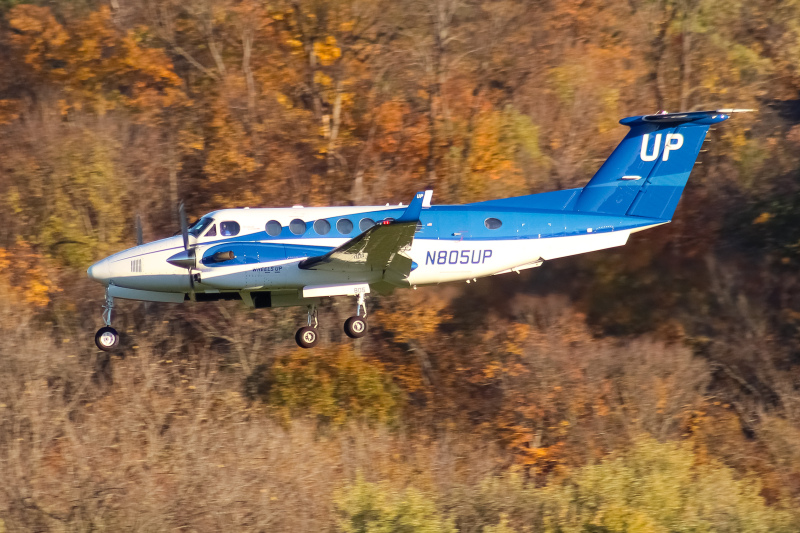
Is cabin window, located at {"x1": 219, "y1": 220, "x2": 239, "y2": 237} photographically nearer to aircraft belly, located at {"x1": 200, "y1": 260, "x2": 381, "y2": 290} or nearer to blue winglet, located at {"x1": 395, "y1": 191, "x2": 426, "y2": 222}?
aircraft belly, located at {"x1": 200, "y1": 260, "x2": 381, "y2": 290}

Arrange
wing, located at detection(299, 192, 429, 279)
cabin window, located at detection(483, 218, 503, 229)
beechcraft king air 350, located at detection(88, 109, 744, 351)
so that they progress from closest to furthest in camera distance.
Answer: wing, located at detection(299, 192, 429, 279) → beechcraft king air 350, located at detection(88, 109, 744, 351) → cabin window, located at detection(483, 218, 503, 229)

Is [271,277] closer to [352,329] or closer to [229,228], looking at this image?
[229,228]

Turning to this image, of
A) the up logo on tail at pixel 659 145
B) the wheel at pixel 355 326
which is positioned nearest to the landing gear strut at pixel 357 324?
the wheel at pixel 355 326

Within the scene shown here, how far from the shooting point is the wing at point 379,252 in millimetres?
17875


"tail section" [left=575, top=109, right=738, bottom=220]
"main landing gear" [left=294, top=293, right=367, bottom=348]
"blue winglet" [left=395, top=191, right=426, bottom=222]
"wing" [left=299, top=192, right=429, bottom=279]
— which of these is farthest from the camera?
"tail section" [left=575, top=109, right=738, bottom=220]

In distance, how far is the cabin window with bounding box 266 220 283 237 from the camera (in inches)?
768

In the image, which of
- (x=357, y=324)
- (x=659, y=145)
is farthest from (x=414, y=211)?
(x=659, y=145)

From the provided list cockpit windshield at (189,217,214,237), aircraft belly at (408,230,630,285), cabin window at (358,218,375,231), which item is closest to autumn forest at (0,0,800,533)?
aircraft belly at (408,230,630,285)

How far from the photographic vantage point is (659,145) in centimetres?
2167

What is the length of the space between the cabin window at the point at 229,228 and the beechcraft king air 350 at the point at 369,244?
2cm

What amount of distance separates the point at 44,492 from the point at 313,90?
13.9 meters

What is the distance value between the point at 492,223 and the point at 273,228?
158 inches

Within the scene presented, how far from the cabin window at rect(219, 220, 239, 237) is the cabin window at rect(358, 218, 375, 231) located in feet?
7.25

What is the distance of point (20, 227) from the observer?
30.5m
